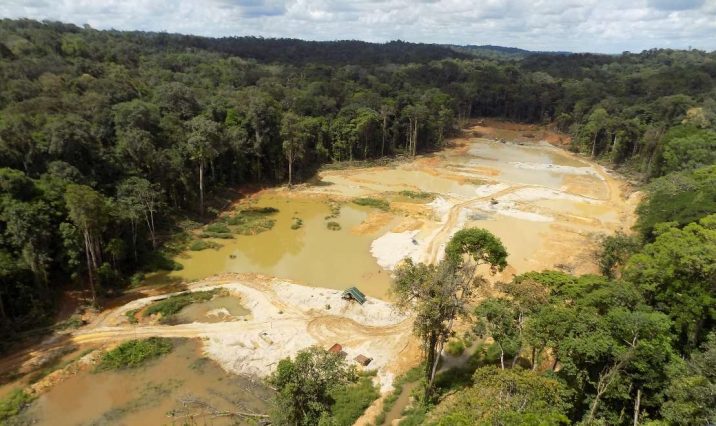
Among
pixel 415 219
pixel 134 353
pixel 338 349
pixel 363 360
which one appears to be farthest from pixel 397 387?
pixel 415 219

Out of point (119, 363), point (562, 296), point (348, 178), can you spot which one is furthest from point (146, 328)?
point (348, 178)

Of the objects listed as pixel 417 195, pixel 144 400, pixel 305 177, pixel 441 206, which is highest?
pixel 305 177

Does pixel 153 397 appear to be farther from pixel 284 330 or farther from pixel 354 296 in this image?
pixel 354 296

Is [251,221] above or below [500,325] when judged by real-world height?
below

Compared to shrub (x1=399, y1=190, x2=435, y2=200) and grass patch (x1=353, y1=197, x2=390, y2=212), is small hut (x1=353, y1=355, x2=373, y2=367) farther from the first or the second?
shrub (x1=399, y1=190, x2=435, y2=200)

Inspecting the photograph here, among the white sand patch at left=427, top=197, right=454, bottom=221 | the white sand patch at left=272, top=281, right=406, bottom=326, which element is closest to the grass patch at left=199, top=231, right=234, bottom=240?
the white sand patch at left=272, top=281, right=406, bottom=326

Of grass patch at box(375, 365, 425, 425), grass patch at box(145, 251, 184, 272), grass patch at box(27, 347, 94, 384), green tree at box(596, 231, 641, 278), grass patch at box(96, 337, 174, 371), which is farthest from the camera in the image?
grass patch at box(145, 251, 184, 272)
